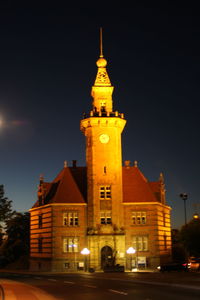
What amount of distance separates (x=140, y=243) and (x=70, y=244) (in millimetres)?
10007

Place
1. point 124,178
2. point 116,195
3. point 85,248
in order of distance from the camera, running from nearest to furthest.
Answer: point 85,248
point 116,195
point 124,178

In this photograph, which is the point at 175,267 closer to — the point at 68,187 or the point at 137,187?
the point at 137,187

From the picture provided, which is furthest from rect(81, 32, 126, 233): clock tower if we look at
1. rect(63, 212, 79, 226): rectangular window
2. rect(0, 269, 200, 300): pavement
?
rect(0, 269, 200, 300): pavement

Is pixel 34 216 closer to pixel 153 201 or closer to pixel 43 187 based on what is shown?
pixel 43 187

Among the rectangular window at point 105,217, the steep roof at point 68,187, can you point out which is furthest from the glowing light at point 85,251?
the steep roof at point 68,187

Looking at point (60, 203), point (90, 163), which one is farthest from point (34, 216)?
point (90, 163)

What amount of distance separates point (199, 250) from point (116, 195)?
14.4m

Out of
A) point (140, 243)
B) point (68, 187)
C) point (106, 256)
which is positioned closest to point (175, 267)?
point (140, 243)

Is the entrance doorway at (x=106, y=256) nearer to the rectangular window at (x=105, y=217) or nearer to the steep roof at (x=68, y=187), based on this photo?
the rectangular window at (x=105, y=217)

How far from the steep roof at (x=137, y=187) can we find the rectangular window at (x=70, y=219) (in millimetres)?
7567

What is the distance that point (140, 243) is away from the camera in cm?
6078

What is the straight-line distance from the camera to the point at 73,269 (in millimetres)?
58781

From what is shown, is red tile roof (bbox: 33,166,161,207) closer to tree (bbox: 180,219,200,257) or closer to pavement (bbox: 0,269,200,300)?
tree (bbox: 180,219,200,257)

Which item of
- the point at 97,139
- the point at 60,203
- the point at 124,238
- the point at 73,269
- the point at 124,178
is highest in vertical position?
the point at 97,139
